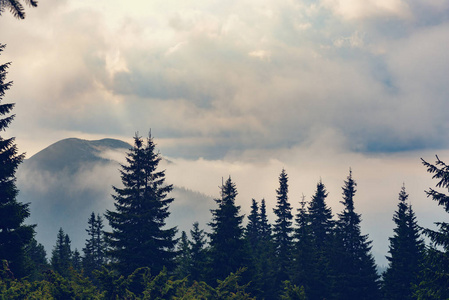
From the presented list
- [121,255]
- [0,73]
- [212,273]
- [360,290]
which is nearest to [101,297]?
[0,73]

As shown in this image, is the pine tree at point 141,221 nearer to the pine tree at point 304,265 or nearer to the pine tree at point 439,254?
the pine tree at point 304,265

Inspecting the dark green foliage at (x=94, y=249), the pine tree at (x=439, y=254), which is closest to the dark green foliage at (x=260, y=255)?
the pine tree at (x=439, y=254)

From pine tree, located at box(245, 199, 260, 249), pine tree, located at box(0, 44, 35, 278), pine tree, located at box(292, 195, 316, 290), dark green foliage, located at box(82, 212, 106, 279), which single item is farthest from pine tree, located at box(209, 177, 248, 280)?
dark green foliage, located at box(82, 212, 106, 279)

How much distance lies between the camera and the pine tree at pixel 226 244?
37.2 meters

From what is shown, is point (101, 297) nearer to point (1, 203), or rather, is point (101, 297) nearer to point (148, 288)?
point (148, 288)

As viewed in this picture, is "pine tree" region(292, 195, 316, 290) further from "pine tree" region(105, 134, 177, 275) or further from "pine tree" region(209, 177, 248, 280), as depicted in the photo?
"pine tree" region(105, 134, 177, 275)

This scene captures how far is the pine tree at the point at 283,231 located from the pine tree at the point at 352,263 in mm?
6253

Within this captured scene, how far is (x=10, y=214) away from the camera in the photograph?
2286cm

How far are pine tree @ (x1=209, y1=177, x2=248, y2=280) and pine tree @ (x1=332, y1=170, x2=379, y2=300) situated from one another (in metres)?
18.1

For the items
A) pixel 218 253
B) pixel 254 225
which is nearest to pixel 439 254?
pixel 218 253

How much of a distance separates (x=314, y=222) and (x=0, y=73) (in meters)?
46.1

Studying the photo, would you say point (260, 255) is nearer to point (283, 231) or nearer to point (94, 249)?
point (283, 231)

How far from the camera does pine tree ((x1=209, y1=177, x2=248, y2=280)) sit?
122 feet

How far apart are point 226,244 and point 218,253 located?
1.14 m
